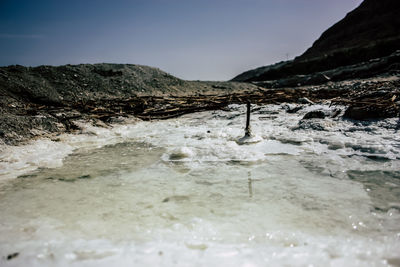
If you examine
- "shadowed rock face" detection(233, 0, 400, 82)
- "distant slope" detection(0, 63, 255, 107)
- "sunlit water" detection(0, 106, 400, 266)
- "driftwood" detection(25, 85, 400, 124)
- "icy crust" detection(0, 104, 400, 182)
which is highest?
"shadowed rock face" detection(233, 0, 400, 82)

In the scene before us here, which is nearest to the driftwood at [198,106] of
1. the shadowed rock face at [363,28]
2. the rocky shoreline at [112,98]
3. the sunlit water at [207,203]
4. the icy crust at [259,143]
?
the rocky shoreline at [112,98]

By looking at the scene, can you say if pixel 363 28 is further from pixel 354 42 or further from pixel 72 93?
pixel 72 93

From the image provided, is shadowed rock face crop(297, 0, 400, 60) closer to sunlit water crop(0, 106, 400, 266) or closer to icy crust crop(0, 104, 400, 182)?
icy crust crop(0, 104, 400, 182)

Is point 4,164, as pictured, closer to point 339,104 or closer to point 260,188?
point 260,188

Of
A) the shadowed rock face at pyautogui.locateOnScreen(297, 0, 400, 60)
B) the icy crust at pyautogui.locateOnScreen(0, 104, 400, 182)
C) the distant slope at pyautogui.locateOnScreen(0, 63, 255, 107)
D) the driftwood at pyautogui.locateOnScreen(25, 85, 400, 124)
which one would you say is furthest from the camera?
the shadowed rock face at pyautogui.locateOnScreen(297, 0, 400, 60)

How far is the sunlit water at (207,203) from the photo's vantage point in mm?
1116

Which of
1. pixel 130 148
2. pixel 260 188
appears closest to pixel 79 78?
pixel 130 148

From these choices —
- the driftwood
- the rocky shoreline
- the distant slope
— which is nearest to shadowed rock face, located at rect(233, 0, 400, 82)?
the rocky shoreline

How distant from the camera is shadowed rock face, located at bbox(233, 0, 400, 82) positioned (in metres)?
19.6

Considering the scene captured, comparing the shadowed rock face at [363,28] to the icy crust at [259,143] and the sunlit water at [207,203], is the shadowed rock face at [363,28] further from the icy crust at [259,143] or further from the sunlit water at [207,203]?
the sunlit water at [207,203]

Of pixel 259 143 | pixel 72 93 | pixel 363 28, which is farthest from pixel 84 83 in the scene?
pixel 363 28

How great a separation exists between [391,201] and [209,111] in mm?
4755

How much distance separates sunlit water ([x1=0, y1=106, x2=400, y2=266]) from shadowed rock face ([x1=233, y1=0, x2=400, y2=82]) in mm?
21343

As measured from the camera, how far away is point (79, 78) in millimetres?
9461
